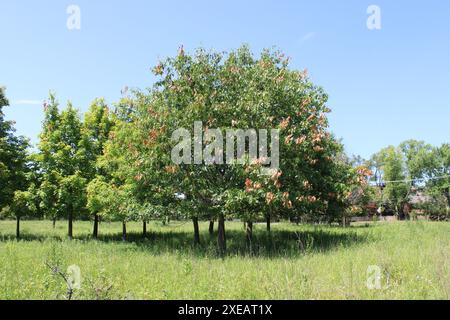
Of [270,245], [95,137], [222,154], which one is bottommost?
[270,245]

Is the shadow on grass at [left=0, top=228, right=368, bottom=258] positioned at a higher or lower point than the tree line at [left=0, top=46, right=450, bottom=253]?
lower

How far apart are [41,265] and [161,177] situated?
218 inches

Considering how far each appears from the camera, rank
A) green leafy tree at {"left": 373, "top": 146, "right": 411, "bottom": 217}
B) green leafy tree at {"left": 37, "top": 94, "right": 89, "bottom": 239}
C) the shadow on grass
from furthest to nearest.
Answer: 1. green leafy tree at {"left": 373, "top": 146, "right": 411, "bottom": 217}
2. green leafy tree at {"left": 37, "top": 94, "right": 89, "bottom": 239}
3. the shadow on grass

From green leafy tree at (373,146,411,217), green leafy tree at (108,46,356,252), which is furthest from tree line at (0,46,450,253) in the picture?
green leafy tree at (373,146,411,217)

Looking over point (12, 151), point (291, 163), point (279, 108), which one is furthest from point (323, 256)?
point (12, 151)

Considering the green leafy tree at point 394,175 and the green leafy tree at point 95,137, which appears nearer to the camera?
the green leafy tree at point 95,137

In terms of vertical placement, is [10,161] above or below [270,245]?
above

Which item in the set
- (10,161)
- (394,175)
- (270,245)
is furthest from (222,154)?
(394,175)

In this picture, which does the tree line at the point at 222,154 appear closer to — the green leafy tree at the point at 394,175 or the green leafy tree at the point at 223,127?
the green leafy tree at the point at 223,127

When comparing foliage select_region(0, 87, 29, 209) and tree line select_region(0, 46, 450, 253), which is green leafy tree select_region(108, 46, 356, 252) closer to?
tree line select_region(0, 46, 450, 253)

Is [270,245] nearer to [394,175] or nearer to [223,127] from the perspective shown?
[223,127]

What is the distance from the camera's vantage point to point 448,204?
72.8 m

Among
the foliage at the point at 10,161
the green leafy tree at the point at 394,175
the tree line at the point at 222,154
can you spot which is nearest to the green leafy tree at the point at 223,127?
the tree line at the point at 222,154

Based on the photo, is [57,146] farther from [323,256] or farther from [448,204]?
[448,204]
